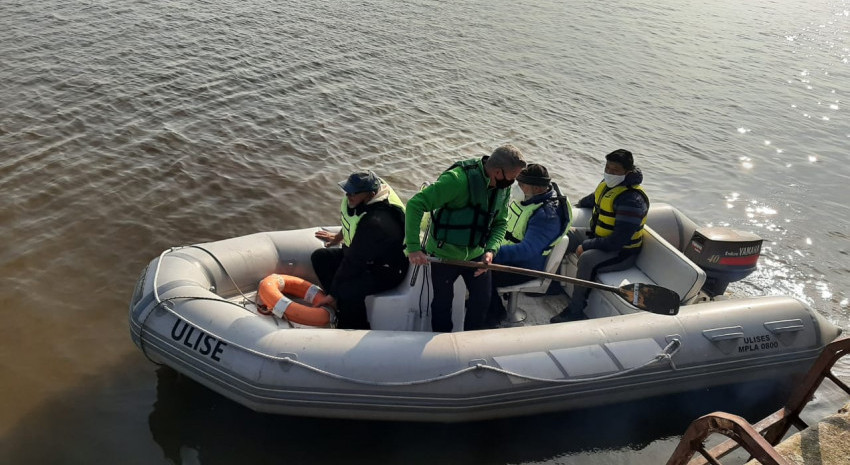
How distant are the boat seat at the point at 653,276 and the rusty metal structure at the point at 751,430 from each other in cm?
109

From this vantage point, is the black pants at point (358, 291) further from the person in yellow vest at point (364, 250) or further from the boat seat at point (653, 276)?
the boat seat at point (653, 276)

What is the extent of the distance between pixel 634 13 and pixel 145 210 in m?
18.7

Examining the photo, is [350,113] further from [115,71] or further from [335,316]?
[335,316]

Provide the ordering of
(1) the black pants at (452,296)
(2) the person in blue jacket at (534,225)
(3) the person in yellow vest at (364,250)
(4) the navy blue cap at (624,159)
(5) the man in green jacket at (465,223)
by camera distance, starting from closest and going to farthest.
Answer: (5) the man in green jacket at (465,223), (3) the person in yellow vest at (364,250), (1) the black pants at (452,296), (2) the person in blue jacket at (534,225), (4) the navy blue cap at (624,159)

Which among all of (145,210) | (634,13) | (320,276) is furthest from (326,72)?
(634,13)

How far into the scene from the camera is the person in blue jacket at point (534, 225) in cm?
412

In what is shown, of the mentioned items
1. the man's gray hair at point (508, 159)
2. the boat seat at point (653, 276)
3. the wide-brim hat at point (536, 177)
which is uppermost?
the man's gray hair at point (508, 159)

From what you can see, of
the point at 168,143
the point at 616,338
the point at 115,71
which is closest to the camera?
the point at 616,338

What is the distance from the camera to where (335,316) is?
427 centimetres

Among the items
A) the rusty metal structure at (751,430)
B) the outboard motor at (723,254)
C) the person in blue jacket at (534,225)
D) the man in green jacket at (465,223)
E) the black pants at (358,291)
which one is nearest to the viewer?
the rusty metal structure at (751,430)

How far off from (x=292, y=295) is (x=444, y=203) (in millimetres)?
1552

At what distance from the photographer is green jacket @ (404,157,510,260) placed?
11.3 ft

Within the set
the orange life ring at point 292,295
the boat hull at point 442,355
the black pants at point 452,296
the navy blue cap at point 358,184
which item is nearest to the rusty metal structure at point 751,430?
the boat hull at point 442,355

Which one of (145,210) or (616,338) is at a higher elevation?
(616,338)
